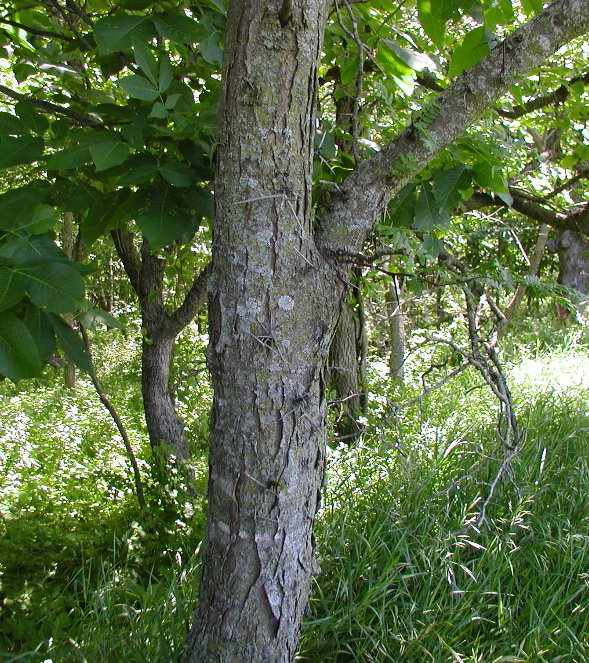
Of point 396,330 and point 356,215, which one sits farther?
point 396,330

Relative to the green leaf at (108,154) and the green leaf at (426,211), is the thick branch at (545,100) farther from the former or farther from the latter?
the green leaf at (108,154)

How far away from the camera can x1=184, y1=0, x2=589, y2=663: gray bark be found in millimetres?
1411

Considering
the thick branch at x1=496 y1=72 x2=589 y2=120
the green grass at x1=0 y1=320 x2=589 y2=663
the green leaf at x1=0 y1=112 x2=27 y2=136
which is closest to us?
the green leaf at x1=0 y1=112 x2=27 y2=136

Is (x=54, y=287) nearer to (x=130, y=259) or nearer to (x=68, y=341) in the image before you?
(x=68, y=341)

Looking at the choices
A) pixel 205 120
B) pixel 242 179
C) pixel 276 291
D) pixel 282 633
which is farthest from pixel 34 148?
pixel 282 633

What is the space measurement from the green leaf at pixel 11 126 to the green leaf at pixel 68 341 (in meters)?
0.66

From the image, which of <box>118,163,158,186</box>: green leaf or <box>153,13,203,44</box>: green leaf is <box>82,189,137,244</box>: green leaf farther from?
<box>153,13,203,44</box>: green leaf

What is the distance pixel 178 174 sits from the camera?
1.64 metres

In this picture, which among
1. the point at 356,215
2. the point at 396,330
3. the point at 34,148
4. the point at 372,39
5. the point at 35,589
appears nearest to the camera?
the point at 356,215

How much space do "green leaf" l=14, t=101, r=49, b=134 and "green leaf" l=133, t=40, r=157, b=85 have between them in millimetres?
447

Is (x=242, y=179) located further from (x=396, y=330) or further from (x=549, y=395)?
(x=396, y=330)

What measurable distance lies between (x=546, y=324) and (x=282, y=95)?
8898mm

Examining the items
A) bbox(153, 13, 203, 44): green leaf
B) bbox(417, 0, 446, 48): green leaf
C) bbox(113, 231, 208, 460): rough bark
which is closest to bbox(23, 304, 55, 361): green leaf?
bbox(153, 13, 203, 44): green leaf

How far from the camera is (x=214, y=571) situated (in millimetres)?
1553
